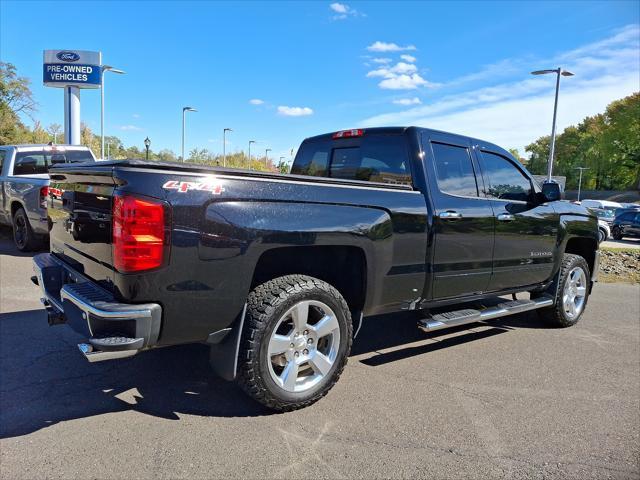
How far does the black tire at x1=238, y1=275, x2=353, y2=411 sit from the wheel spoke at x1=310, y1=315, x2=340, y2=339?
7cm

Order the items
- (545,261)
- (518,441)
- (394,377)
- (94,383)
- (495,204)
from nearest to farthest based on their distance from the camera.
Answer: (518,441)
(94,383)
(394,377)
(495,204)
(545,261)

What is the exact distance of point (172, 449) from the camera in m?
2.76

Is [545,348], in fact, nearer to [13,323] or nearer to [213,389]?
[213,389]

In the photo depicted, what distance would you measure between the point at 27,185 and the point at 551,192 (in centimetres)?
830

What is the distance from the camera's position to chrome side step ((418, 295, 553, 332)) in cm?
400

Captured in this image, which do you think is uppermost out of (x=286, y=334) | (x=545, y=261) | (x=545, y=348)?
(x=545, y=261)

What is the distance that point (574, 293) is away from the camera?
5867 mm

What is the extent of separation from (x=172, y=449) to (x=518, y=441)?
212 cm

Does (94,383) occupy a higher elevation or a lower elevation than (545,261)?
lower

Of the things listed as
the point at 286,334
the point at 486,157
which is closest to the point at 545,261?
the point at 486,157

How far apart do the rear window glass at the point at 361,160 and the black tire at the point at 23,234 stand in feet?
19.6

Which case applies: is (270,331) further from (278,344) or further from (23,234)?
(23,234)

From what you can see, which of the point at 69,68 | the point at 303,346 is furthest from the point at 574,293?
the point at 69,68

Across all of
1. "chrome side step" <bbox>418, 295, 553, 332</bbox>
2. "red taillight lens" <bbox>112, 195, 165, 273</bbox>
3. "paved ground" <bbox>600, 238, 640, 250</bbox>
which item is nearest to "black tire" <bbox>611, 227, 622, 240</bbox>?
"paved ground" <bbox>600, 238, 640, 250</bbox>
